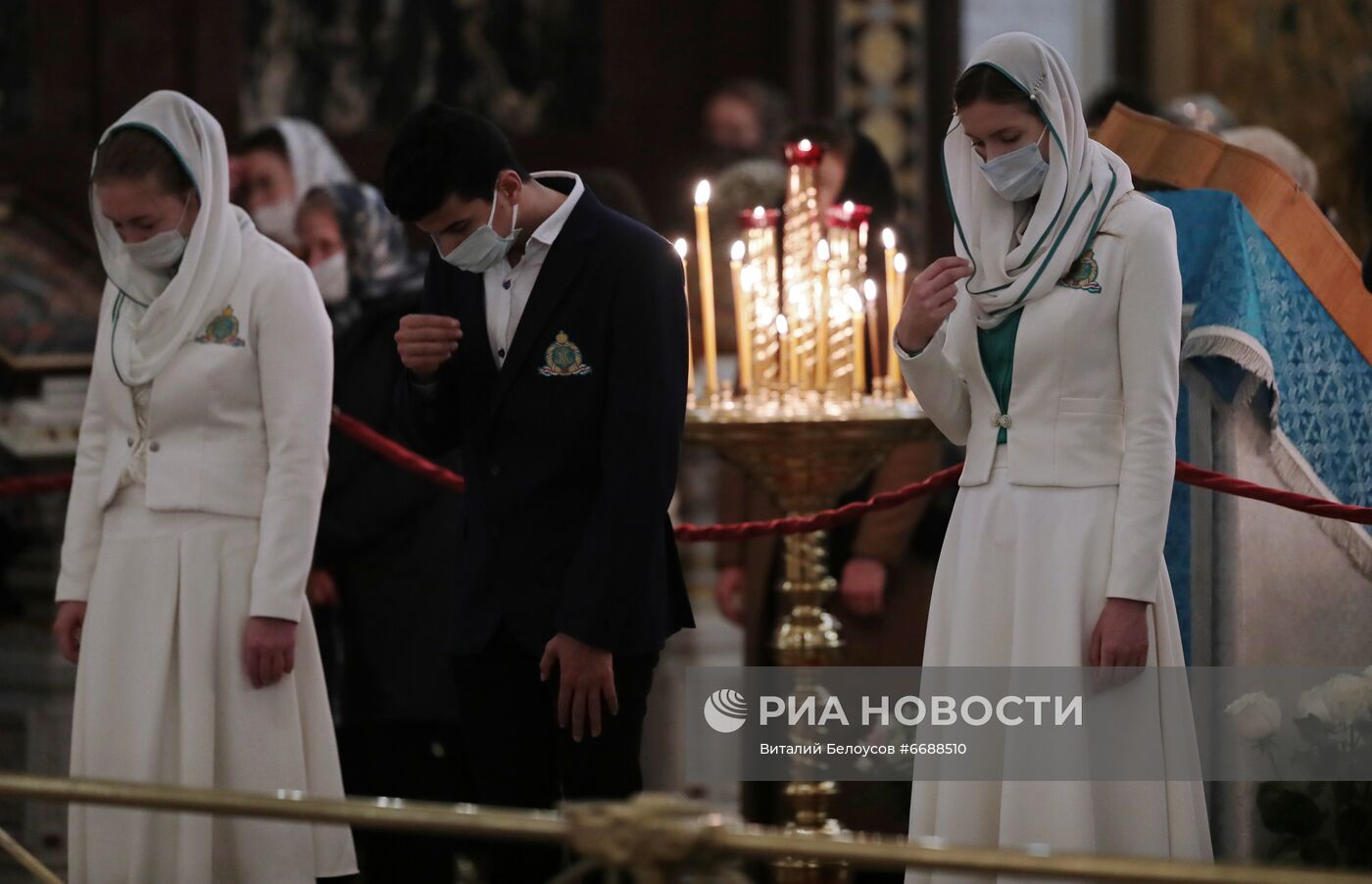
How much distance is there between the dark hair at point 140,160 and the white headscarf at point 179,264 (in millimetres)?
13

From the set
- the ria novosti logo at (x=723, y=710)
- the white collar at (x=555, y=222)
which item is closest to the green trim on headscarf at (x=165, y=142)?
the white collar at (x=555, y=222)

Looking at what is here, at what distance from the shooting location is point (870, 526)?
214 inches

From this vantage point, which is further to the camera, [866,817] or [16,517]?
[16,517]

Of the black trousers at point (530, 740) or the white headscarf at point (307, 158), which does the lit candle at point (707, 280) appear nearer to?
the black trousers at point (530, 740)

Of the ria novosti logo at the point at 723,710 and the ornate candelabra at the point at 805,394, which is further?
the ornate candelabra at the point at 805,394

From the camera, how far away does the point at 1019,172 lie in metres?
3.27

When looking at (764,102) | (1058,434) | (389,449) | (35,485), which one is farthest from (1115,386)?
(764,102)

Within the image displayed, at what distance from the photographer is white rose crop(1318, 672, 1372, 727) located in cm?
413

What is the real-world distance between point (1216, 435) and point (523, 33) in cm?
559

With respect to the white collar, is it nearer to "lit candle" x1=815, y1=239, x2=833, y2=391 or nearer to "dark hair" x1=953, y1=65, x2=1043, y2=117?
"dark hair" x1=953, y1=65, x2=1043, y2=117

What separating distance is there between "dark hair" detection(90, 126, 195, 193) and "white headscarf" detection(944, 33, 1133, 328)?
59.6 inches

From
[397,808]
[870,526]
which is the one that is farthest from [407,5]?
[397,808]

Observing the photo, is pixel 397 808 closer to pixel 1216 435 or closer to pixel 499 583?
pixel 499 583

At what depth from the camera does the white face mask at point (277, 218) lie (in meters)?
6.47
